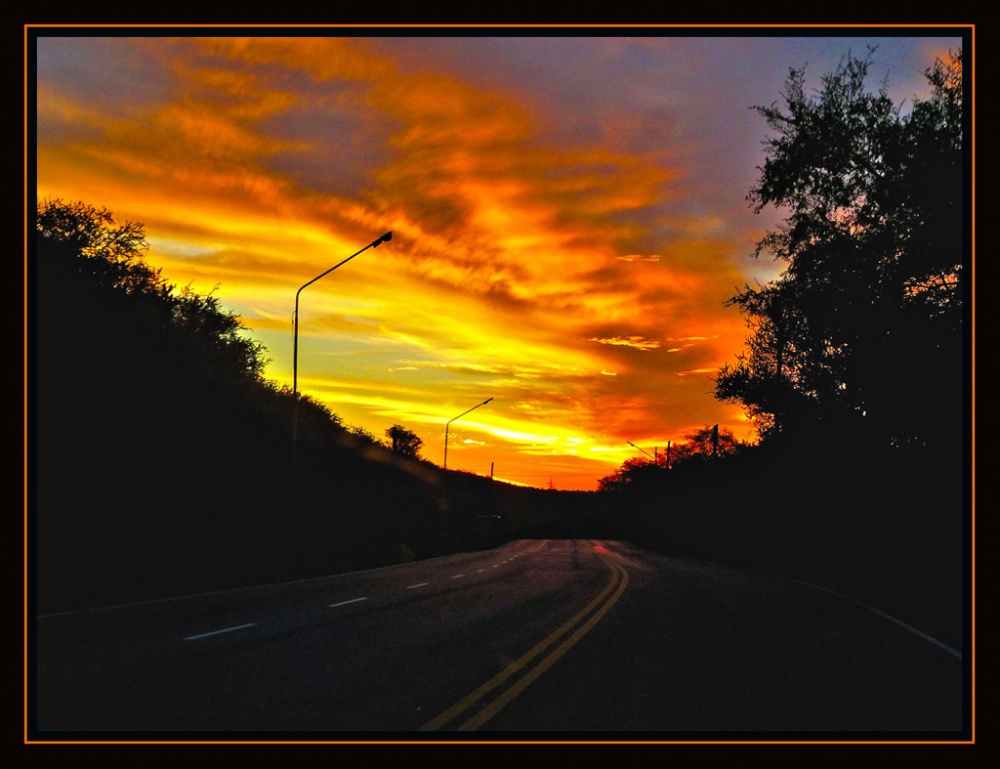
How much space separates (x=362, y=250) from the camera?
3005 cm

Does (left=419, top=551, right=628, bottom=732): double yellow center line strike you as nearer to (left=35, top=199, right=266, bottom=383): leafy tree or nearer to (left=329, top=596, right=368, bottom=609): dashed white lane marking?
(left=329, top=596, right=368, bottom=609): dashed white lane marking

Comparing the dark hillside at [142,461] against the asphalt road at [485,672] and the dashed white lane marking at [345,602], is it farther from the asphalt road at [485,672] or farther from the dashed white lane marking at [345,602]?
the asphalt road at [485,672]

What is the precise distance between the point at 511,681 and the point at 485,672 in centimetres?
75

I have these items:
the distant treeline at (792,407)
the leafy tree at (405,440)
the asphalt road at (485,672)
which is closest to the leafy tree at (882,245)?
the distant treeline at (792,407)

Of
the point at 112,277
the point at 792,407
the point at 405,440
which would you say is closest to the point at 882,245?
the point at 792,407

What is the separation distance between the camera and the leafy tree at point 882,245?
28.7 metres

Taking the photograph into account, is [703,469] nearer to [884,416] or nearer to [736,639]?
[884,416]

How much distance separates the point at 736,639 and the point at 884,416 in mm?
18861

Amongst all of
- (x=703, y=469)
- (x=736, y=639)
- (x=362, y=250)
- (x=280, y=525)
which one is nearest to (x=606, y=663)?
(x=736, y=639)

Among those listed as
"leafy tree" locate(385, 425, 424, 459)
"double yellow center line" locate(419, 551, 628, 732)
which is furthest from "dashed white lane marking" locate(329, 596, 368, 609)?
"leafy tree" locate(385, 425, 424, 459)

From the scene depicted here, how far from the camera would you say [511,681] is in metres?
11.0

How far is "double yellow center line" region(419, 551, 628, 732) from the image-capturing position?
8734 mm

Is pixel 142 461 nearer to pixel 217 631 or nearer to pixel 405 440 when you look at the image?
pixel 217 631

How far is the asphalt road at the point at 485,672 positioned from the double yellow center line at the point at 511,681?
4 cm
